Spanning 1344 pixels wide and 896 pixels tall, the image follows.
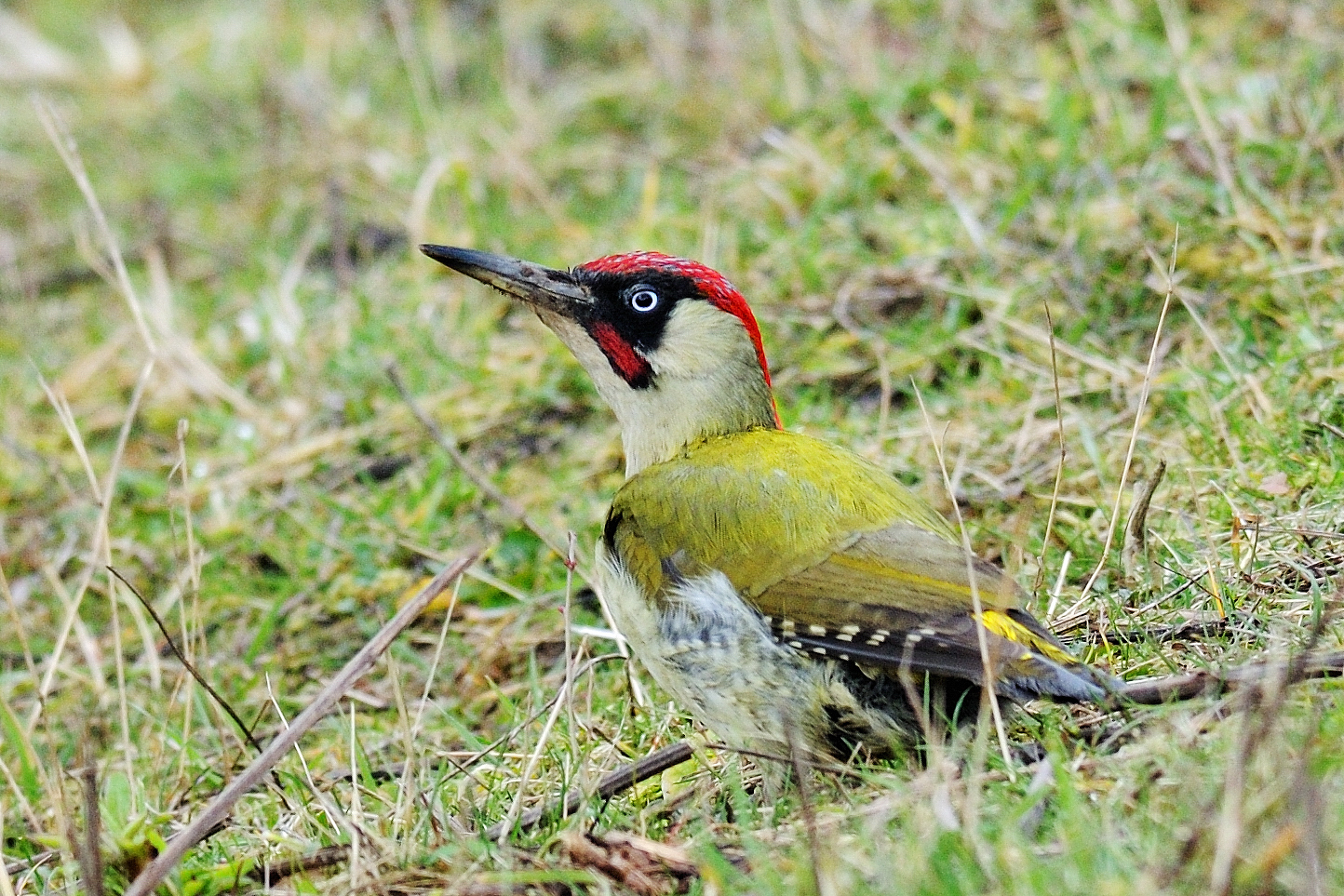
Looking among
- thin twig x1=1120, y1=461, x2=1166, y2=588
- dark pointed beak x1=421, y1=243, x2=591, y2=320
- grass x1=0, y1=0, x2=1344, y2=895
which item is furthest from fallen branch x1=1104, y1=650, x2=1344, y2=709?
dark pointed beak x1=421, y1=243, x2=591, y2=320

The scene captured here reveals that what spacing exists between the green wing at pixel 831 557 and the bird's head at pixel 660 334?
0.13 metres

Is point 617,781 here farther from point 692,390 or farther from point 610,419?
point 610,419

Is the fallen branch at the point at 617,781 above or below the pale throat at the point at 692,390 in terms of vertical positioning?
below

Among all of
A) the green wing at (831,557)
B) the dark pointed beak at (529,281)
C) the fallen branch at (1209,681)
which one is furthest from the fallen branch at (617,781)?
the dark pointed beak at (529,281)

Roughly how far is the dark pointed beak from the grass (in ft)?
2.47

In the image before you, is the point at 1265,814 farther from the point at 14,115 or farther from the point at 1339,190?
the point at 14,115

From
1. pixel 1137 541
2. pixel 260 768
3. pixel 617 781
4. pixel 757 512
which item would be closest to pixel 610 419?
pixel 757 512

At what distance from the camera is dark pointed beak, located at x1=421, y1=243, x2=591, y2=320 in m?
3.47

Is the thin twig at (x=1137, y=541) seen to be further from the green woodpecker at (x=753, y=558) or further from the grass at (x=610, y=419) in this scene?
the green woodpecker at (x=753, y=558)

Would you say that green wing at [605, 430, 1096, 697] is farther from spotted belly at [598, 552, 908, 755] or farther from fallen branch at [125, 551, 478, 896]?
fallen branch at [125, 551, 478, 896]

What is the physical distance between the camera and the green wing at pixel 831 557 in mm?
2508

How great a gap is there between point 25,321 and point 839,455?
13.6 ft

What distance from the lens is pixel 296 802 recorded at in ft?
9.66

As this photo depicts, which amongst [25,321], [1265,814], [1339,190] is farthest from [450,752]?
[25,321]
